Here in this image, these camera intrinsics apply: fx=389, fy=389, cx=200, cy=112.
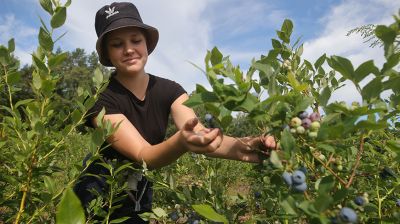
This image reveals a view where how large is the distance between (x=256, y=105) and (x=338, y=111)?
0.18 metres

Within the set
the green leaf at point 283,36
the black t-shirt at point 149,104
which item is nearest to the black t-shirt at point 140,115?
the black t-shirt at point 149,104

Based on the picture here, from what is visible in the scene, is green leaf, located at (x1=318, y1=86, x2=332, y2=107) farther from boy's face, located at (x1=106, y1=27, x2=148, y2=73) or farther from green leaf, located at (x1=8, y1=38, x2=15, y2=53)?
boy's face, located at (x1=106, y1=27, x2=148, y2=73)

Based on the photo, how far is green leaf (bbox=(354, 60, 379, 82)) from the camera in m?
0.82

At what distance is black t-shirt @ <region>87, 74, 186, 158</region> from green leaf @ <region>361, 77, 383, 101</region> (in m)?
1.33

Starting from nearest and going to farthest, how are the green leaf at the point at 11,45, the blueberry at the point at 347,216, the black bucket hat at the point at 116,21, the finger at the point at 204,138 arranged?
1. the blueberry at the point at 347,216
2. the finger at the point at 204,138
3. the green leaf at the point at 11,45
4. the black bucket hat at the point at 116,21

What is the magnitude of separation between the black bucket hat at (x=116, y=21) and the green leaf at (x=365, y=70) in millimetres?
1338

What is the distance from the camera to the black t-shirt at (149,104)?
2.05 m

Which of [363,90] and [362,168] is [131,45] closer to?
[362,168]

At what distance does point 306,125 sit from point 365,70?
18 centimetres

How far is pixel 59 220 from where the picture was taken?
0.57m

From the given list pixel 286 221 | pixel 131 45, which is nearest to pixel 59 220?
pixel 286 221

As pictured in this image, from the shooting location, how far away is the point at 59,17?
4.29 ft

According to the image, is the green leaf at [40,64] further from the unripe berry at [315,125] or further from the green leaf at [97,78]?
the unripe berry at [315,125]

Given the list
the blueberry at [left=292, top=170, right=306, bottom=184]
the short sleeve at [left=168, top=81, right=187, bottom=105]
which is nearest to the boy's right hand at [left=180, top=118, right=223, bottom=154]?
the blueberry at [left=292, top=170, right=306, bottom=184]
